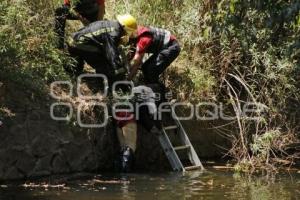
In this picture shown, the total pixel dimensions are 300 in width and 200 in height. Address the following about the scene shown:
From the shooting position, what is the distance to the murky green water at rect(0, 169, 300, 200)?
683cm

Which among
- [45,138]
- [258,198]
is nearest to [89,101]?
[45,138]

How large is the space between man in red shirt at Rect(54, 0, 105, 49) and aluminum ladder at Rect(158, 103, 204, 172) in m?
1.84

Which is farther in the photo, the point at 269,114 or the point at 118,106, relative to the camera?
the point at 269,114

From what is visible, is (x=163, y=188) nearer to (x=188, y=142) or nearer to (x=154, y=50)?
(x=188, y=142)

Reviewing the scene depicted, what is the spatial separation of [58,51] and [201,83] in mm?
2585

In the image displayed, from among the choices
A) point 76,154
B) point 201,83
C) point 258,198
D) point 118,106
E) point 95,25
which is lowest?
point 258,198

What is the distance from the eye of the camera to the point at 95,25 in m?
8.62

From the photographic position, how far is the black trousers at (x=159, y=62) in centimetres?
909

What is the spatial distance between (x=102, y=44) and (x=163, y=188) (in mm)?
2424

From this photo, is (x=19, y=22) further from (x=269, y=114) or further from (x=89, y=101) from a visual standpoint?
(x=269, y=114)

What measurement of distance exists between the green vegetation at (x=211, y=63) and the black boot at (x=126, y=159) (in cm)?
139

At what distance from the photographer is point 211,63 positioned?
33.6 feet

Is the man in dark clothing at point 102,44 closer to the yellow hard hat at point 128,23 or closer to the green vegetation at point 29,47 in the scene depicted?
the yellow hard hat at point 128,23

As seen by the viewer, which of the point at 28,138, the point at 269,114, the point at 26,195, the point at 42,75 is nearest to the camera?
the point at 26,195
